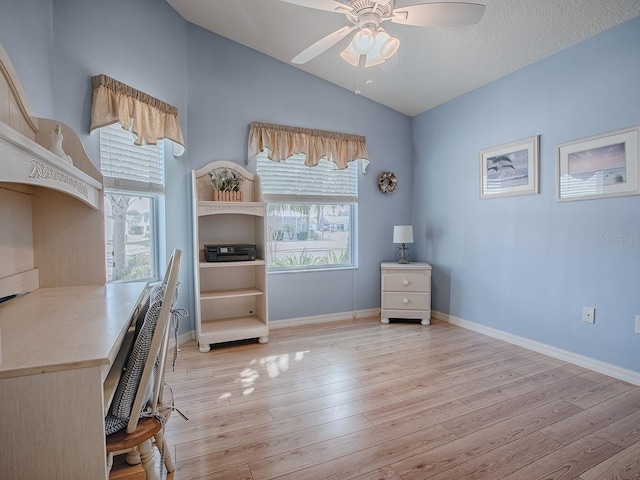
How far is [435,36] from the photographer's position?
8.80ft

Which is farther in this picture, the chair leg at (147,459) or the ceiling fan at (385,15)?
the ceiling fan at (385,15)

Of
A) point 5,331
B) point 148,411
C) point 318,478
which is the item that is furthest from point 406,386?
point 5,331

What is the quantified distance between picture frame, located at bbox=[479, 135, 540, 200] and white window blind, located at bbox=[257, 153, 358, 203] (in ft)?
4.65

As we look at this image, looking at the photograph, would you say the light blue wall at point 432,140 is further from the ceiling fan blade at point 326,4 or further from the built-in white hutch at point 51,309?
the ceiling fan blade at point 326,4

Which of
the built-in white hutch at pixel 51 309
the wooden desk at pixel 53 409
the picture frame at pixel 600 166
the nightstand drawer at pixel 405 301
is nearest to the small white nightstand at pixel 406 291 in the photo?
the nightstand drawer at pixel 405 301

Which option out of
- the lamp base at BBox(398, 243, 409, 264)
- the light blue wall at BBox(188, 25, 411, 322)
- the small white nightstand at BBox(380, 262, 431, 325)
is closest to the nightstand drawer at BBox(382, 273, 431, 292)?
the small white nightstand at BBox(380, 262, 431, 325)

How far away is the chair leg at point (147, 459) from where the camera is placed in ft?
3.40

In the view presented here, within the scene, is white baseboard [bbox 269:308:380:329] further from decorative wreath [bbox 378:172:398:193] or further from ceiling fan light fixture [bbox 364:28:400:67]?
ceiling fan light fixture [bbox 364:28:400:67]

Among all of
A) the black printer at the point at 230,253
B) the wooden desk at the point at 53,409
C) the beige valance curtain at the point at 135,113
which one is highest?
the beige valance curtain at the point at 135,113

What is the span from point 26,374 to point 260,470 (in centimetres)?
115

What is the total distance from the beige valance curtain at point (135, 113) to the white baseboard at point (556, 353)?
11.2 ft

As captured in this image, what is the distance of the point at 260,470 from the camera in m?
1.48

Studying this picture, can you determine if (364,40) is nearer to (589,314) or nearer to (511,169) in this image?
(511,169)

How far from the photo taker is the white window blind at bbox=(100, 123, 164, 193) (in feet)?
8.07
